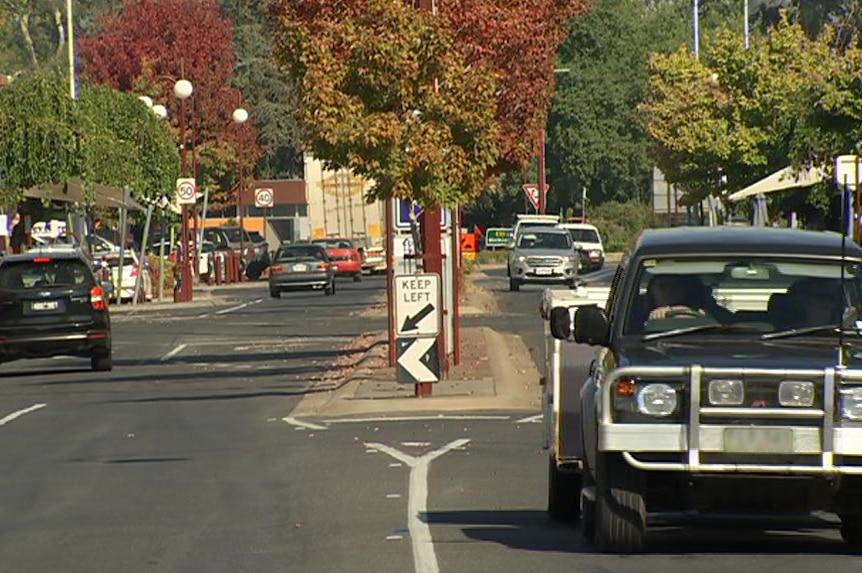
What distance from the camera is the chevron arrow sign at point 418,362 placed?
22.3 metres

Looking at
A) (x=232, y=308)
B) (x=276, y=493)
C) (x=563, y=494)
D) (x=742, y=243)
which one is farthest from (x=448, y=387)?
(x=232, y=308)

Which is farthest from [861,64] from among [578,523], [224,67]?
[224,67]

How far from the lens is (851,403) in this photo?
10.2m

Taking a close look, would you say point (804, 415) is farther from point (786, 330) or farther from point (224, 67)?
point (224, 67)

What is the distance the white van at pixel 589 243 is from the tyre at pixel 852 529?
2026 inches

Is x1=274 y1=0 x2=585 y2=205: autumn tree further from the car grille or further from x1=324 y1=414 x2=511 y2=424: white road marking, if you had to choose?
the car grille

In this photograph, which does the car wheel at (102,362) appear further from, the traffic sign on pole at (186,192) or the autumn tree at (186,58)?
the autumn tree at (186,58)

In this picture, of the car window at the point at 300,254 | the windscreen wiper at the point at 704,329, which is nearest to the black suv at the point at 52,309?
the windscreen wiper at the point at 704,329

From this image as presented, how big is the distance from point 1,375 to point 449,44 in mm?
9764

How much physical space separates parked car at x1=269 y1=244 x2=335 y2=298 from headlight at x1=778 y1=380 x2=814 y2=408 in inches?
1731

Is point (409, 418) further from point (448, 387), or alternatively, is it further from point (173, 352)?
point (173, 352)

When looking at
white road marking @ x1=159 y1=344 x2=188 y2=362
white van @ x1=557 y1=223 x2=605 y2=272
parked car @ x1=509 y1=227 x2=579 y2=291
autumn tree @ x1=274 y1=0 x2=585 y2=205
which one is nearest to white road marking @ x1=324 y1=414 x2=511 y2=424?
autumn tree @ x1=274 y1=0 x2=585 y2=205

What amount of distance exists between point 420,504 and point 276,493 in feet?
4.72

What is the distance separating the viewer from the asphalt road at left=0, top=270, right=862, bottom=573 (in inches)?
447
